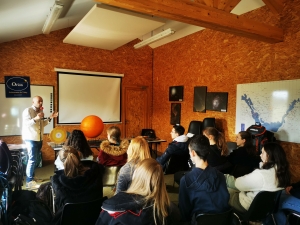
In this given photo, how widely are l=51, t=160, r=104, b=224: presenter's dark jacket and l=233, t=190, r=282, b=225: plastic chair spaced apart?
1.28 metres

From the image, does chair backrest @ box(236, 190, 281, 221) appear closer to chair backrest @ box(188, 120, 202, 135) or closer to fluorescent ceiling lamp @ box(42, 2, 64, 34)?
chair backrest @ box(188, 120, 202, 135)

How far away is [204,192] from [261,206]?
65cm

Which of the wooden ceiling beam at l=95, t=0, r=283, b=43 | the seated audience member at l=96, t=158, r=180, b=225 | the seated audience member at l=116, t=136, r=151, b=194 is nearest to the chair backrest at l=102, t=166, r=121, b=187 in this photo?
the seated audience member at l=116, t=136, r=151, b=194

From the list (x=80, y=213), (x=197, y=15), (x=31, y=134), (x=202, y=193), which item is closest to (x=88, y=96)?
(x=31, y=134)

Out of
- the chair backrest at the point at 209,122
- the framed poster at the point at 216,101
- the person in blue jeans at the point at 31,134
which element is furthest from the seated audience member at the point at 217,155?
the person in blue jeans at the point at 31,134

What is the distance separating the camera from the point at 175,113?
6406 millimetres

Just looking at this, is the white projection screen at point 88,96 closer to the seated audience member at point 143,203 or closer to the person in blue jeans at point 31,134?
the person in blue jeans at point 31,134

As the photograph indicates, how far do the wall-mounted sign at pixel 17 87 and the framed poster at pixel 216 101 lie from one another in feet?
13.9

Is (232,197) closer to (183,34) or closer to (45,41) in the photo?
(183,34)

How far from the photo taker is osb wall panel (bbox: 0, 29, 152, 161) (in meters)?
5.26

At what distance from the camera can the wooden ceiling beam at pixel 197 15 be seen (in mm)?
2496

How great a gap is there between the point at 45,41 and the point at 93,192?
4.90 metres

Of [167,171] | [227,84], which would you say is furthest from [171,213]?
[227,84]

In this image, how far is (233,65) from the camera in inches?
190
